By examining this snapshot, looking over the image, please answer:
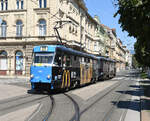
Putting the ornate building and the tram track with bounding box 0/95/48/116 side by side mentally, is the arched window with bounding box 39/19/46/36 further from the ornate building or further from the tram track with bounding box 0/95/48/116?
the tram track with bounding box 0/95/48/116

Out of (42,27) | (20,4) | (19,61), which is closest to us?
(42,27)

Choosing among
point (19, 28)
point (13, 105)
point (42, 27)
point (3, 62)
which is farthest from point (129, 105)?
point (3, 62)

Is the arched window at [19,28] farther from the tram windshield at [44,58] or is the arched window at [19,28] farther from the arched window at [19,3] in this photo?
the tram windshield at [44,58]

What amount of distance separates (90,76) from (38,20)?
56.8 ft

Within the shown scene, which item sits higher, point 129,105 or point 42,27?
point 42,27

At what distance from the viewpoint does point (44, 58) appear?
50.8ft

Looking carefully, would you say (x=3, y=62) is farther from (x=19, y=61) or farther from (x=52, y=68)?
(x=52, y=68)

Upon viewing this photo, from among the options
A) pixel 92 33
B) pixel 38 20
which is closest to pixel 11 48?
pixel 38 20

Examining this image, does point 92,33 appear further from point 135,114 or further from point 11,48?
point 135,114

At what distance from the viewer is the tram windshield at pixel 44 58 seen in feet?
50.0

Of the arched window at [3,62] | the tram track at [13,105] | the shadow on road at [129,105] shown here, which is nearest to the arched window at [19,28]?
the arched window at [3,62]

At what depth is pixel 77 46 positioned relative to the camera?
135 feet

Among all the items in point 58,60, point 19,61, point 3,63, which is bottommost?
point 58,60

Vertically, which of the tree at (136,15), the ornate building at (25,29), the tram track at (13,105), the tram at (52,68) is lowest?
the tram track at (13,105)
